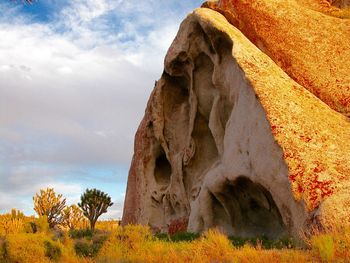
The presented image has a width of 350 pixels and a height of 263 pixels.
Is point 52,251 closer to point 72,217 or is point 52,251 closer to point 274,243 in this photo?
point 274,243

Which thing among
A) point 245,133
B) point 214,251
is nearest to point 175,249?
point 214,251

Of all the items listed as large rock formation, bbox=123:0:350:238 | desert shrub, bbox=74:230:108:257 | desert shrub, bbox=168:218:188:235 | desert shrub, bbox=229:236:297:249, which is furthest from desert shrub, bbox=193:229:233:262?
desert shrub, bbox=168:218:188:235

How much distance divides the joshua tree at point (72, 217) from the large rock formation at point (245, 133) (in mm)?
9269

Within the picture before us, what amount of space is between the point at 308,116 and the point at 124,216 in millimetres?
19685

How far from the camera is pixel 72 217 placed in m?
41.2

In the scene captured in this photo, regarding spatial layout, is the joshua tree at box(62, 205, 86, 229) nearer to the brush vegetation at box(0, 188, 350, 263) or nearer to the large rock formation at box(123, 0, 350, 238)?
the large rock formation at box(123, 0, 350, 238)

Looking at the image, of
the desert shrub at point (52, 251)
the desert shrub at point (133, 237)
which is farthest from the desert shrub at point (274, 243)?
the desert shrub at point (52, 251)

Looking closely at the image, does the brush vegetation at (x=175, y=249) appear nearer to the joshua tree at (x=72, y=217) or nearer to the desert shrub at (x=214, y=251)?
the desert shrub at (x=214, y=251)

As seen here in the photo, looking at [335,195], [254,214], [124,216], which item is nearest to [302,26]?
[254,214]

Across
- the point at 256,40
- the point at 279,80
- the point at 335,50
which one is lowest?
the point at 279,80

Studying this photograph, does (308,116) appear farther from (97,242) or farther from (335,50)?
(97,242)

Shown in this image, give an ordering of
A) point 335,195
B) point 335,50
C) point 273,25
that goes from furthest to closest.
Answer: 1. point 273,25
2. point 335,50
3. point 335,195

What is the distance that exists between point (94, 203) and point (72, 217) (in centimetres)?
732

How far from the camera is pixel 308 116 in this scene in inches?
616
